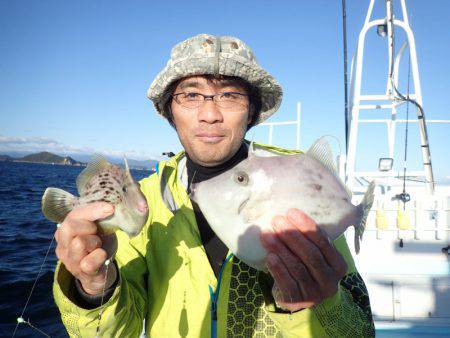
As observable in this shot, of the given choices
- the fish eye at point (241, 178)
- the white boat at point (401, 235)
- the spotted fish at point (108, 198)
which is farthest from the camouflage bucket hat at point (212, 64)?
the white boat at point (401, 235)

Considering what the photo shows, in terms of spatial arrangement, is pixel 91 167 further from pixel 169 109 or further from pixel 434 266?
pixel 434 266

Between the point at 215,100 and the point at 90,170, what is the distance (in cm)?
111

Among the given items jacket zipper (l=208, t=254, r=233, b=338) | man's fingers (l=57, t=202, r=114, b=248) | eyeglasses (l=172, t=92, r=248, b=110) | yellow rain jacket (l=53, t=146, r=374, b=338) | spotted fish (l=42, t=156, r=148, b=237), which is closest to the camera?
man's fingers (l=57, t=202, r=114, b=248)

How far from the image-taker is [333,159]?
2217 millimetres

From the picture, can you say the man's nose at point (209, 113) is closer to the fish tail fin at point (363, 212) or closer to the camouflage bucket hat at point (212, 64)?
the camouflage bucket hat at point (212, 64)

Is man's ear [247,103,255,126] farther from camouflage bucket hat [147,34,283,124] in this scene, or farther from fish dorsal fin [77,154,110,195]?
fish dorsal fin [77,154,110,195]

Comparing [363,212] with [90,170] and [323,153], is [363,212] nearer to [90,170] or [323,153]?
[323,153]

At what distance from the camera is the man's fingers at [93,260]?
162 centimetres

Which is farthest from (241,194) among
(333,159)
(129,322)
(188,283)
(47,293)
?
(47,293)

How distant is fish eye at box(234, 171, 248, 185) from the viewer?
189cm

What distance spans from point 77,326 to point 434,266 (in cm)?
573

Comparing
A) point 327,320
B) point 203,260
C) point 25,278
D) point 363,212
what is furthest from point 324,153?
point 25,278

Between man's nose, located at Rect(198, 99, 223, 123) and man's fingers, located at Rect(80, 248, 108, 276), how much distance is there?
3.96ft

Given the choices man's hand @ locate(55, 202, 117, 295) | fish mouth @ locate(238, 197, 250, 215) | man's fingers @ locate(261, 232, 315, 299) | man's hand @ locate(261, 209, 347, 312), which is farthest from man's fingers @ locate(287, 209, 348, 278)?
man's hand @ locate(55, 202, 117, 295)
